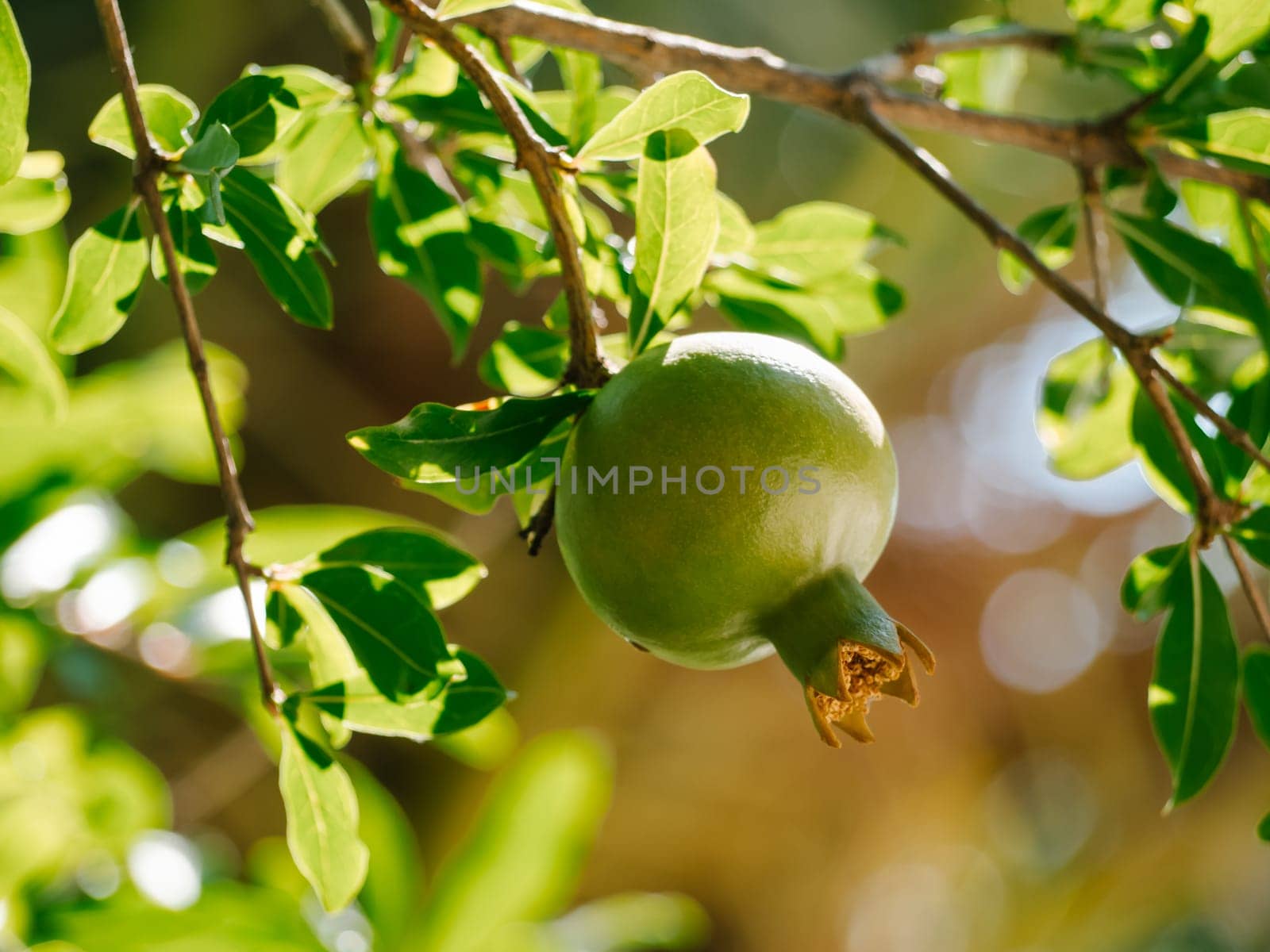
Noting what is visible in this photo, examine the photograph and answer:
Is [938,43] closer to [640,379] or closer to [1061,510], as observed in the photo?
[640,379]

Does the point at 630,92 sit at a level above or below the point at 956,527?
above

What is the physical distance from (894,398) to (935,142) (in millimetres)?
728

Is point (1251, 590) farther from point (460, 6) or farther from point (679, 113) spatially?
point (460, 6)

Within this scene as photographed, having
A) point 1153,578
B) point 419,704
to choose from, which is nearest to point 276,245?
point 419,704

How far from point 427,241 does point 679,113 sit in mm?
256

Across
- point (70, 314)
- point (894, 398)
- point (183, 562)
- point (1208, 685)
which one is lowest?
point (894, 398)

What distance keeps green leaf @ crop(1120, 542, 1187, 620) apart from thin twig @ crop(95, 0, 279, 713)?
0.56m

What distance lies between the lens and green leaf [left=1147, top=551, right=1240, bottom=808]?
654mm

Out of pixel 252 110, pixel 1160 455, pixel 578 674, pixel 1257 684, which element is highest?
pixel 252 110

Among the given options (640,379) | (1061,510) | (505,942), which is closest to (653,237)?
(640,379)

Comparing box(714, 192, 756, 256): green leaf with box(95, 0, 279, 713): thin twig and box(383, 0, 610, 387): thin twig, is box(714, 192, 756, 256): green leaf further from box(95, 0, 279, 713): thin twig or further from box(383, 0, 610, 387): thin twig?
box(95, 0, 279, 713): thin twig

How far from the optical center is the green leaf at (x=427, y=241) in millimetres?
688

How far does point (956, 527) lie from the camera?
9.67 feet

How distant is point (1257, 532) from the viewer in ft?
2.16
